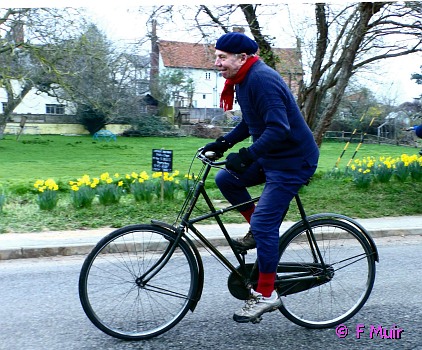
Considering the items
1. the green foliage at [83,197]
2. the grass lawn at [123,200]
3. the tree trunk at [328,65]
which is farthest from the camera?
the tree trunk at [328,65]

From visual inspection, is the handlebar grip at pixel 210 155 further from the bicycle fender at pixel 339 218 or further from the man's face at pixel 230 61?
the bicycle fender at pixel 339 218

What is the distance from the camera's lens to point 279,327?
405 cm

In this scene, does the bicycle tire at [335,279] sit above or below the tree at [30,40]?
below

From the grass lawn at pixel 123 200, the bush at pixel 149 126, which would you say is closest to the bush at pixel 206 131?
the grass lawn at pixel 123 200

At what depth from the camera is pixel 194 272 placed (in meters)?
3.76

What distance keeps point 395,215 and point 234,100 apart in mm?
6217

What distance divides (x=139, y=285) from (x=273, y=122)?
1.42 m

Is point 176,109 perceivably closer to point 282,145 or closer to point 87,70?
point 87,70

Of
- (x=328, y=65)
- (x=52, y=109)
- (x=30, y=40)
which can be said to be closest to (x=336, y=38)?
(x=328, y=65)

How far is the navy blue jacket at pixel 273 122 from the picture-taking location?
346cm

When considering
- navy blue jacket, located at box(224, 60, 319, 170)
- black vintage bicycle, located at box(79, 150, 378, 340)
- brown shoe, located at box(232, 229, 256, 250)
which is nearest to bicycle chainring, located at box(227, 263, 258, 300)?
black vintage bicycle, located at box(79, 150, 378, 340)

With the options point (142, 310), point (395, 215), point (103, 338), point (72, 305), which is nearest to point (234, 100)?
point (142, 310)

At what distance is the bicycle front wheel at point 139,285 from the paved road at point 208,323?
0.46ft

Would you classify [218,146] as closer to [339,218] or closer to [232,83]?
[232,83]
